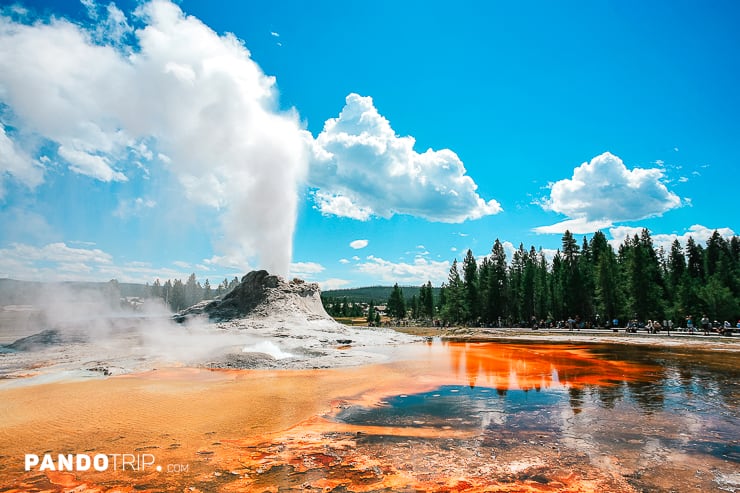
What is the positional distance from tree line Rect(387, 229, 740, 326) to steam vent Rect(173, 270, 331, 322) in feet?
134

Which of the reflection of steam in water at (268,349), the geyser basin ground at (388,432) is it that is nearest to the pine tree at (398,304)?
the reflection of steam in water at (268,349)

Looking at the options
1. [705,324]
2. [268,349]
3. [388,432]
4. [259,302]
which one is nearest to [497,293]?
[705,324]

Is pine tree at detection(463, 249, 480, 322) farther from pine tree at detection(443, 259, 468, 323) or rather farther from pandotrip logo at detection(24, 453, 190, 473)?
pandotrip logo at detection(24, 453, 190, 473)

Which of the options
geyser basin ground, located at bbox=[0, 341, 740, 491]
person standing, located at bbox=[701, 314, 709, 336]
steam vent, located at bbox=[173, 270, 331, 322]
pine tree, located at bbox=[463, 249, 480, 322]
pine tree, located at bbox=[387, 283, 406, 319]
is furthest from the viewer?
pine tree, located at bbox=[387, 283, 406, 319]

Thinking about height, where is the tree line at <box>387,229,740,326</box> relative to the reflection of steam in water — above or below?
above

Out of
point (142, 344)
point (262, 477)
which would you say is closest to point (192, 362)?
point (142, 344)

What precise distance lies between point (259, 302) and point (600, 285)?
154 feet

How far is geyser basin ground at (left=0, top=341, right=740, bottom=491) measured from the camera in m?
6.28

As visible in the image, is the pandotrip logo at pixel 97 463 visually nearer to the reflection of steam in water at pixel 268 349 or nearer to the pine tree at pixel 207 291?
the reflection of steam in water at pixel 268 349

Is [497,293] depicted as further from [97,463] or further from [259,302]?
[97,463]

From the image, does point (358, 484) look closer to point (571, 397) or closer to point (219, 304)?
point (571, 397)

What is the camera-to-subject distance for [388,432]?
352 inches

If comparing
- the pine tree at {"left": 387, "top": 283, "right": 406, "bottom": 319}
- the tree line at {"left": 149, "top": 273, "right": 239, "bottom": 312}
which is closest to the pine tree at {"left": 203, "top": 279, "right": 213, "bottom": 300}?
the tree line at {"left": 149, "top": 273, "right": 239, "bottom": 312}

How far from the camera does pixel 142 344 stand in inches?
1007
